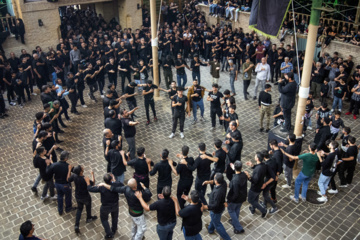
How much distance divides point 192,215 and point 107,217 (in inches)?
78.1

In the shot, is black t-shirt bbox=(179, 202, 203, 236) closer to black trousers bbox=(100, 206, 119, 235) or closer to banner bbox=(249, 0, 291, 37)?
black trousers bbox=(100, 206, 119, 235)

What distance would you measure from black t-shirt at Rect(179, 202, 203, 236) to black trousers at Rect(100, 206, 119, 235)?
5.28 ft

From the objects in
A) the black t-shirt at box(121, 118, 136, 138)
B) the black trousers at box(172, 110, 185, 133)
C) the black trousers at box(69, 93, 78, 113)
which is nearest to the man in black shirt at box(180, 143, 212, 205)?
the black t-shirt at box(121, 118, 136, 138)

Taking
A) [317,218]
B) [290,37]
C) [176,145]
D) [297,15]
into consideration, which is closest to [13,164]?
[176,145]

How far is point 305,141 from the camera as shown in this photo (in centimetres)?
1131

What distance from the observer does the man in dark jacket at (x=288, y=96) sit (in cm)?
1052

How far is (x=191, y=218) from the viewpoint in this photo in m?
6.29

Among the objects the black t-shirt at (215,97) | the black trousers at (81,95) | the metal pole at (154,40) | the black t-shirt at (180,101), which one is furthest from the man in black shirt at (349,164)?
the black trousers at (81,95)

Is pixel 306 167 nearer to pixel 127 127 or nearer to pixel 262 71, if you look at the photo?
pixel 127 127

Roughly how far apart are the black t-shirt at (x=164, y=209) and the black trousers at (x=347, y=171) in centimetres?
486

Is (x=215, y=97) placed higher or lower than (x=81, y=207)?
higher

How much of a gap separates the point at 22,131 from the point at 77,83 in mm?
2562

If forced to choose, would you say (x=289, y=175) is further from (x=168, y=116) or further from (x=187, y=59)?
(x=187, y=59)

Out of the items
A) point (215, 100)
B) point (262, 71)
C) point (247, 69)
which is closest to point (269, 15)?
point (215, 100)
